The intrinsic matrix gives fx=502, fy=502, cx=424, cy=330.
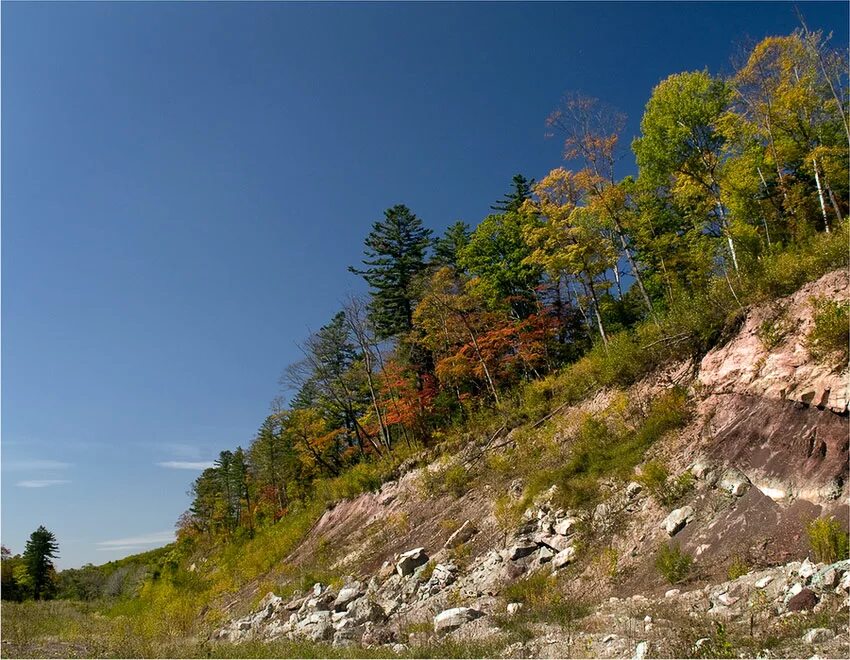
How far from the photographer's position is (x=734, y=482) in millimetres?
10242

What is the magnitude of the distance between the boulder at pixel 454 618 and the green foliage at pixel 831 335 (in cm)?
874

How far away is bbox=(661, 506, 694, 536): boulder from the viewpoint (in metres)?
10.3

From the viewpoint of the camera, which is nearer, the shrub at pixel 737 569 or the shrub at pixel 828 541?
the shrub at pixel 828 541

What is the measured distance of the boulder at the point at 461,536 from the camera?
16.1 m

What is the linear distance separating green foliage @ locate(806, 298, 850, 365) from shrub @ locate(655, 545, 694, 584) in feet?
15.6

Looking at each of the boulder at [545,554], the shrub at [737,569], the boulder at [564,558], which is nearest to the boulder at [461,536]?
the boulder at [545,554]

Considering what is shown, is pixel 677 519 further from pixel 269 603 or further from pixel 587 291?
pixel 587 291

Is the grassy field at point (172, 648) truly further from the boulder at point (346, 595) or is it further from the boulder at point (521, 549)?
the boulder at point (521, 549)

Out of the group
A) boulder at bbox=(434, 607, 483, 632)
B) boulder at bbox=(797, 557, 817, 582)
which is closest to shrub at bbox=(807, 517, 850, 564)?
boulder at bbox=(797, 557, 817, 582)

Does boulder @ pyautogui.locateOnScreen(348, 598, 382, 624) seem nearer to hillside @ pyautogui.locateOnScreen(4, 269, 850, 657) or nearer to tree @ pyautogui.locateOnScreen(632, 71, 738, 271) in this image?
hillside @ pyautogui.locateOnScreen(4, 269, 850, 657)

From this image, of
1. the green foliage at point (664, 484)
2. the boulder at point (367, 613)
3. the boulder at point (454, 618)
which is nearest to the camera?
the boulder at point (454, 618)

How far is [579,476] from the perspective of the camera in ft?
47.0

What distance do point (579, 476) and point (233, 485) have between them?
189 ft

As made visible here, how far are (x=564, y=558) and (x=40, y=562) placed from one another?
293ft
